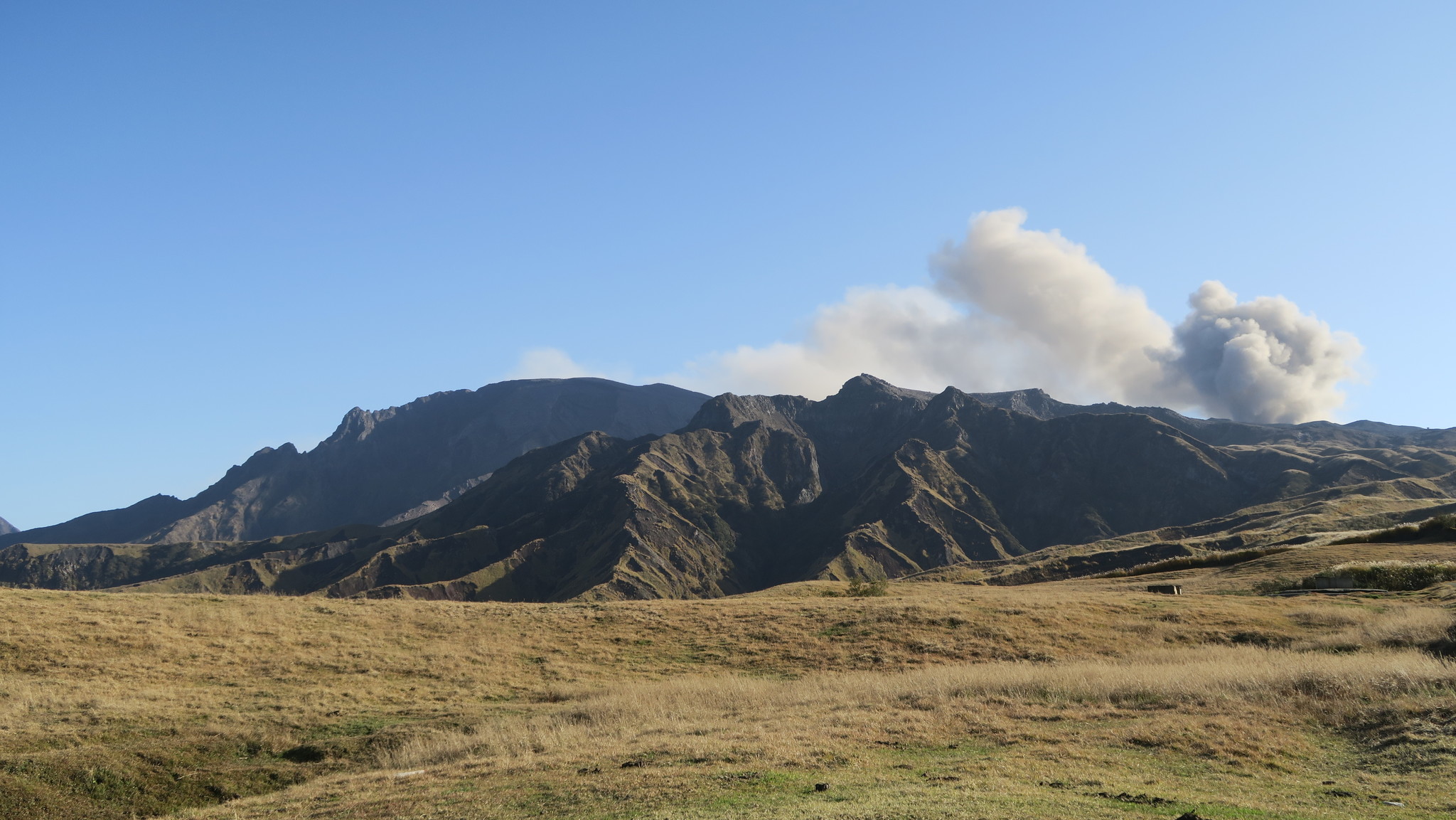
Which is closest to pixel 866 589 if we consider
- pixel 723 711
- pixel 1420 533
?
pixel 723 711

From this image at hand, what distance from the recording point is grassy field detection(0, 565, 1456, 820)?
1661 cm

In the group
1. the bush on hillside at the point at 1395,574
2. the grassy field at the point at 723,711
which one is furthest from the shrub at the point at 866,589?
the bush on hillside at the point at 1395,574

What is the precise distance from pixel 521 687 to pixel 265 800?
15619 millimetres

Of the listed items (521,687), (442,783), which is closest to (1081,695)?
(442,783)

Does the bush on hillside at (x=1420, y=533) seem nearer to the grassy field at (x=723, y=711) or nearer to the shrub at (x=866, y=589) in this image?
the grassy field at (x=723, y=711)

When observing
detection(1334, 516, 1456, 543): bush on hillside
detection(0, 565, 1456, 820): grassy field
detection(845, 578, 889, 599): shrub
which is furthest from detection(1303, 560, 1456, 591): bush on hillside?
detection(845, 578, 889, 599): shrub

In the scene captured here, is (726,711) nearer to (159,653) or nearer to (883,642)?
(883,642)

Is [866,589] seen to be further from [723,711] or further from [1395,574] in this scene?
[723,711]

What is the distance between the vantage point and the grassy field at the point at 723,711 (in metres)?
16.6

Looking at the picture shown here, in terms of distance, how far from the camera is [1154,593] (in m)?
56.4

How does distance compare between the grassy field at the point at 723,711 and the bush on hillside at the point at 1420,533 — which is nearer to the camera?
the grassy field at the point at 723,711

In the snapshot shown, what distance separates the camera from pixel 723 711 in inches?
1056

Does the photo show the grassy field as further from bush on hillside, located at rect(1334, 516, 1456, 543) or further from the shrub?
bush on hillside, located at rect(1334, 516, 1456, 543)

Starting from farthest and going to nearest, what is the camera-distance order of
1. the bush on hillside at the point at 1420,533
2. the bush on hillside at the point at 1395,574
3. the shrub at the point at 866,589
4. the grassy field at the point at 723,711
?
the bush on hillside at the point at 1420,533
the shrub at the point at 866,589
the bush on hillside at the point at 1395,574
the grassy field at the point at 723,711
